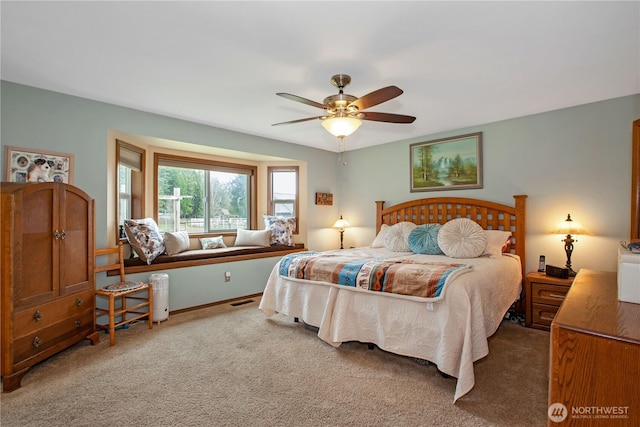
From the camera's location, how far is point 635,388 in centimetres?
88

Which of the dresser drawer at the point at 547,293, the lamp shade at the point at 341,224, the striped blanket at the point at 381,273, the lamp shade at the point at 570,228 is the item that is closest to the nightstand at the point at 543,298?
the dresser drawer at the point at 547,293

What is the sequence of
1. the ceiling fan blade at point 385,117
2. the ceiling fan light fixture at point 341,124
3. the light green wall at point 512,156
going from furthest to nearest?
the light green wall at point 512,156
the ceiling fan blade at point 385,117
the ceiling fan light fixture at point 341,124

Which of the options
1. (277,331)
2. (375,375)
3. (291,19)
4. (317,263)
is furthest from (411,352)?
(291,19)

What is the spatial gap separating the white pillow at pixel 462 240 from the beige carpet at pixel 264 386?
88 centimetres

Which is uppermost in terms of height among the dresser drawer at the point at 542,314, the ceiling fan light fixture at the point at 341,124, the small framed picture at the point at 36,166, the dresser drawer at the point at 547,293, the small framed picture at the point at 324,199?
the ceiling fan light fixture at the point at 341,124

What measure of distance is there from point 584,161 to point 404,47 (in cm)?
265

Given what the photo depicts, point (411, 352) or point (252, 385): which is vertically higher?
point (411, 352)

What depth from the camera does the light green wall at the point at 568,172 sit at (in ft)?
10.4

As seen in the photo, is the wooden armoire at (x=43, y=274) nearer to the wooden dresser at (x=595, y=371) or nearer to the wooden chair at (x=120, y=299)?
the wooden chair at (x=120, y=299)

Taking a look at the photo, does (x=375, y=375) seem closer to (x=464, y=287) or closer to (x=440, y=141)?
(x=464, y=287)

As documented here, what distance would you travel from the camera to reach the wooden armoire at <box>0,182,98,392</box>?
214cm

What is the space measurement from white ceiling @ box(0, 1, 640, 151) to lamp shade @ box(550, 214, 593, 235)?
50.7 inches

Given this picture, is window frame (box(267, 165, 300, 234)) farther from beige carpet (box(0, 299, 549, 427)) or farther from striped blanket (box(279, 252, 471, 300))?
beige carpet (box(0, 299, 549, 427))

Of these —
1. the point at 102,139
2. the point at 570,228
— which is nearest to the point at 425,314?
the point at 570,228
